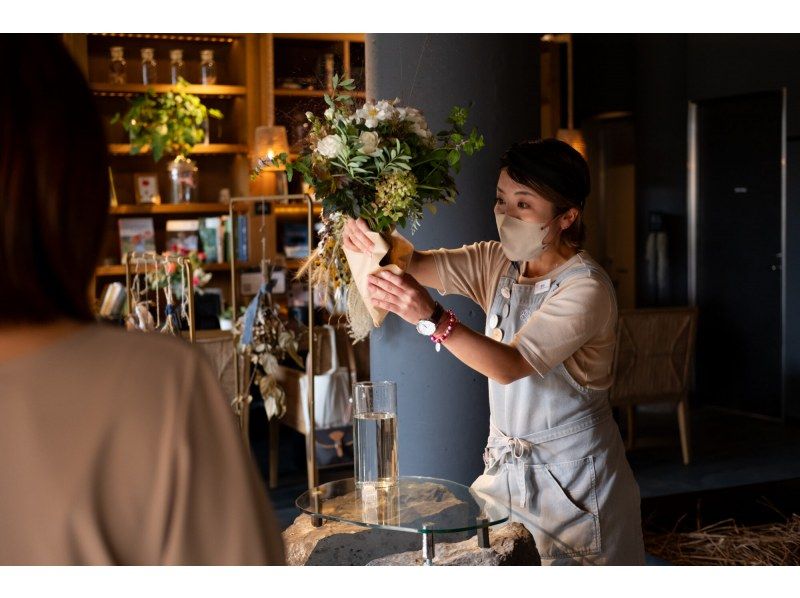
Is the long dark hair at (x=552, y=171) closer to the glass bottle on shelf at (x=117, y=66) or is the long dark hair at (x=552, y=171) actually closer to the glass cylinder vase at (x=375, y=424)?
the glass cylinder vase at (x=375, y=424)

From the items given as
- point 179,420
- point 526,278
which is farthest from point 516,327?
point 179,420

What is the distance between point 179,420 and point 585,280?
5.02ft

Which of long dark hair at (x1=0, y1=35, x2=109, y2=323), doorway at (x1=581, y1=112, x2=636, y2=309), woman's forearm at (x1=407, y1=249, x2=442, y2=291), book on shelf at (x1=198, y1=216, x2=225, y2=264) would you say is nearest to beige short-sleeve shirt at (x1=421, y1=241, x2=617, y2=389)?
woman's forearm at (x1=407, y1=249, x2=442, y2=291)

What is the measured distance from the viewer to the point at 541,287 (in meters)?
2.33

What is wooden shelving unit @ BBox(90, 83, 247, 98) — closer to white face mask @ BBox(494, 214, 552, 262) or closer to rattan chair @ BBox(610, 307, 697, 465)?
rattan chair @ BBox(610, 307, 697, 465)

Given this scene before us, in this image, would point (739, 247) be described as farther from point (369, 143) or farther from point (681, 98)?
point (369, 143)

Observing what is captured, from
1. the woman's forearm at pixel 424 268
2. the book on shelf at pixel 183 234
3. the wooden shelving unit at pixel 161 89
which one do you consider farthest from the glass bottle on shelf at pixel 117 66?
the woman's forearm at pixel 424 268

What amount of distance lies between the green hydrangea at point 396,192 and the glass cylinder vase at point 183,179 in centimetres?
476

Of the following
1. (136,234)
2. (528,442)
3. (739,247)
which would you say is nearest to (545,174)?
(528,442)

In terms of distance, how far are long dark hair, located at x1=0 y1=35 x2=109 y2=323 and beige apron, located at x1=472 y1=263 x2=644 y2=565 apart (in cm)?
156

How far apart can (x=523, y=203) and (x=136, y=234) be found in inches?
193

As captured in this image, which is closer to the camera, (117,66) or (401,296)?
(401,296)
